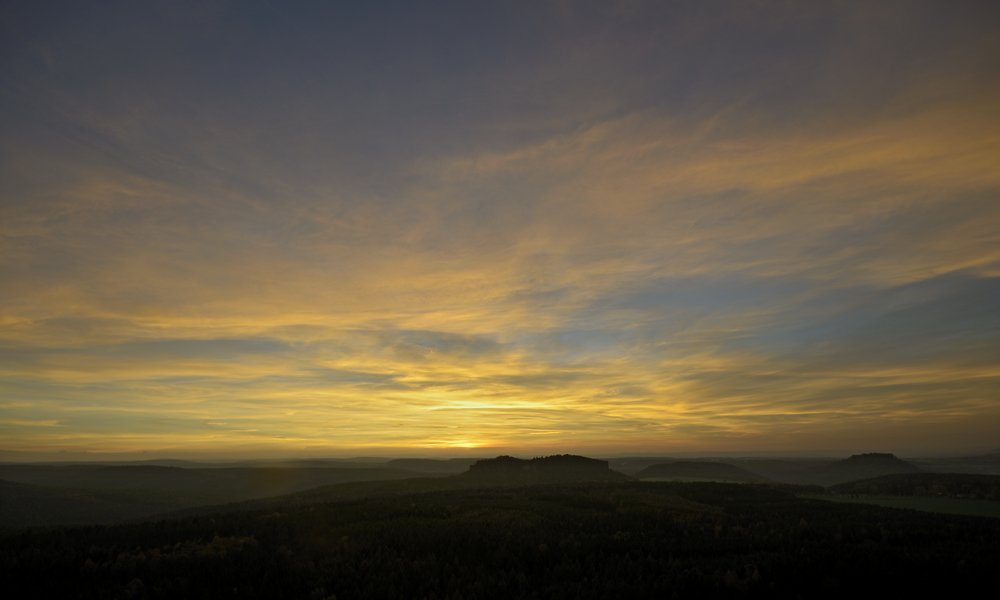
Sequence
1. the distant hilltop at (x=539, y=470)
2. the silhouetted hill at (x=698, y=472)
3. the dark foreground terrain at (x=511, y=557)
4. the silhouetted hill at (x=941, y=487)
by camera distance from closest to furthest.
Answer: the dark foreground terrain at (x=511, y=557), the silhouetted hill at (x=941, y=487), the distant hilltop at (x=539, y=470), the silhouetted hill at (x=698, y=472)

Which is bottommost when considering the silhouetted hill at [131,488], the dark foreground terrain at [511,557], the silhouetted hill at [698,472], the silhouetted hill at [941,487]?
the silhouetted hill at [131,488]

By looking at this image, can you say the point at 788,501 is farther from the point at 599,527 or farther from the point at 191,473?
the point at 191,473

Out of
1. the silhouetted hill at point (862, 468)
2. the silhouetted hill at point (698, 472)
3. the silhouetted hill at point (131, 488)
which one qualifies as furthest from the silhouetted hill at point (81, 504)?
the silhouetted hill at point (862, 468)

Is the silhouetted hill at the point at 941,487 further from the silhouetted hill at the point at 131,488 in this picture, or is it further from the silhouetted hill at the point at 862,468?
the silhouetted hill at the point at 131,488

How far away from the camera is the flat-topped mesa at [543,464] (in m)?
74.4

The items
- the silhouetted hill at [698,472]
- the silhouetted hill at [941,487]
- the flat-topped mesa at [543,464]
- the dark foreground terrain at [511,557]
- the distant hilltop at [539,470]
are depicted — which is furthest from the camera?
the silhouetted hill at [698,472]

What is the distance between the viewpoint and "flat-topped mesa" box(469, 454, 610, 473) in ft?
244

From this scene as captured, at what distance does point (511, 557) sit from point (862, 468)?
11406 cm

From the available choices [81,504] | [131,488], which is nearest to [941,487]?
[81,504]

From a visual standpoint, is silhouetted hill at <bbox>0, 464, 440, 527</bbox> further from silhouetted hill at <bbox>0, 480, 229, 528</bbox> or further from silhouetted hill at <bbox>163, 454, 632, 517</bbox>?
silhouetted hill at <bbox>163, 454, 632, 517</bbox>

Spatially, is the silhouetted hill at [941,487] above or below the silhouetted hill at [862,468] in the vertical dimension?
above

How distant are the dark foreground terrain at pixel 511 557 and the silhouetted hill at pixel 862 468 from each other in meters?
85.7

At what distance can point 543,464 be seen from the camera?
247ft

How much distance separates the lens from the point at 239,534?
19.3m
